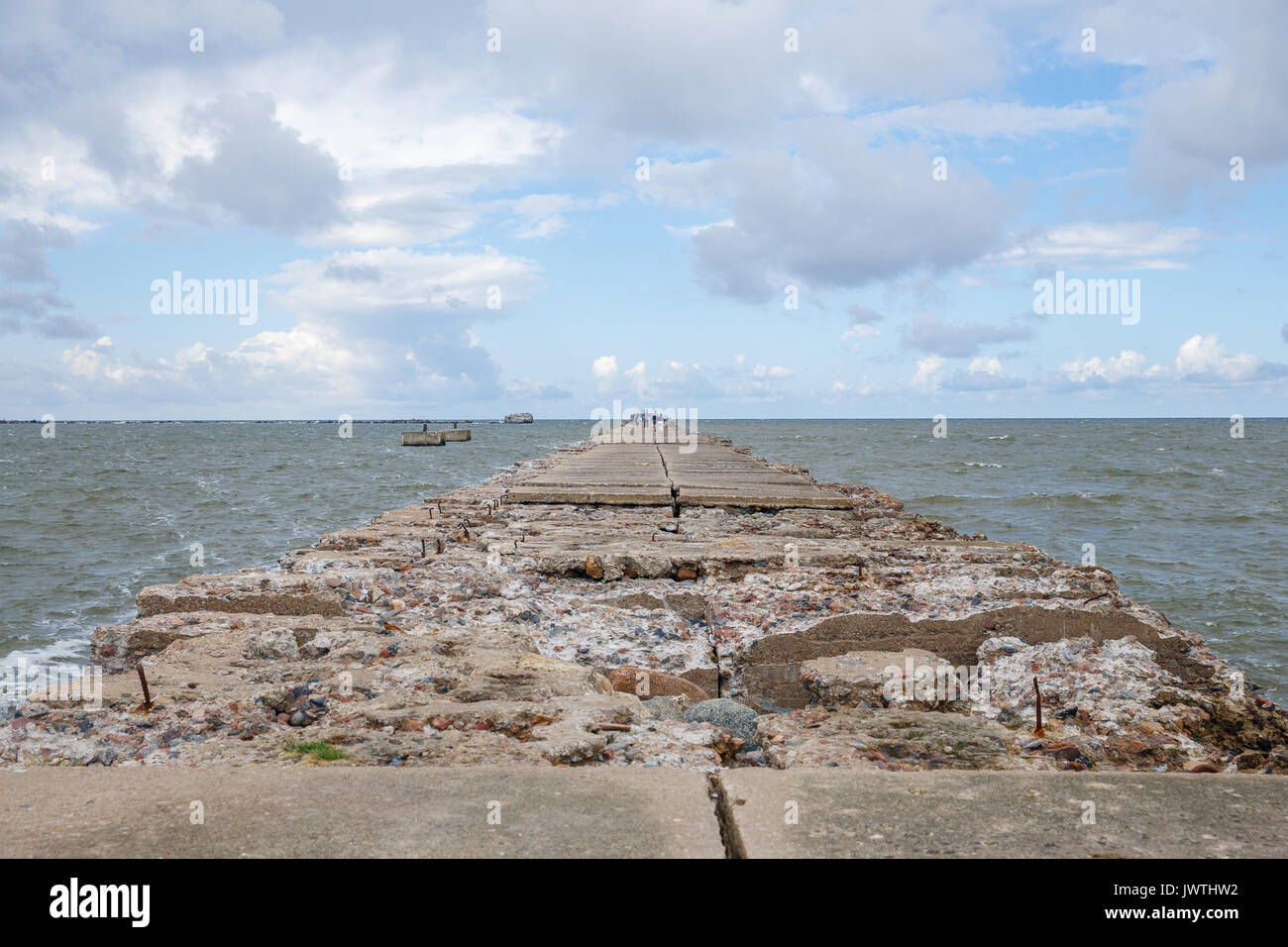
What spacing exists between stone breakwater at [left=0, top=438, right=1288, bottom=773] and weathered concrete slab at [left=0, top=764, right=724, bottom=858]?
354 millimetres

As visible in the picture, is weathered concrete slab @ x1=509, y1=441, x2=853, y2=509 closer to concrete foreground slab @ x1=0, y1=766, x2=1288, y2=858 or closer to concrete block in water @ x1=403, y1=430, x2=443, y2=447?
concrete foreground slab @ x1=0, y1=766, x2=1288, y2=858

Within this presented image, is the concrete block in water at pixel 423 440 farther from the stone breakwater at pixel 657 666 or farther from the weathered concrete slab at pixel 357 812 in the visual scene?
the weathered concrete slab at pixel 357 812

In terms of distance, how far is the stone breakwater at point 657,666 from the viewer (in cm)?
308

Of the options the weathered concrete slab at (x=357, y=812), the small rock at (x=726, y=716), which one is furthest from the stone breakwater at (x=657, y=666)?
the weathered concrete slab at (x=357, y=812)

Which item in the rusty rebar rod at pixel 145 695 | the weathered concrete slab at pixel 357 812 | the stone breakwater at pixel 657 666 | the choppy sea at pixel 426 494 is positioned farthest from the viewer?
the choppy sea at pixel 426 494

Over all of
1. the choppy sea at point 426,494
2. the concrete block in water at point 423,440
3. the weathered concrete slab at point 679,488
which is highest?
the concrete block in water at point 423,440

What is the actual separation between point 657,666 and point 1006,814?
8.58 feet

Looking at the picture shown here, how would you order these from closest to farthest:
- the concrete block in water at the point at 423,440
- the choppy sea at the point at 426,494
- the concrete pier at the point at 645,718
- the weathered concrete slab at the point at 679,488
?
the concrete pier at the point at 645,718, the choppy sea at the point at 426,494, the weathered concrete slab at the point at 679,488, the concrete block in water at the point at 423,440

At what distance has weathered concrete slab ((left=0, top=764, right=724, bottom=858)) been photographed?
2074 mm

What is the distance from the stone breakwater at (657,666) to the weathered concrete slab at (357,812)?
354 millimetres

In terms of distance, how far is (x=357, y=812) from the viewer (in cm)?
227
